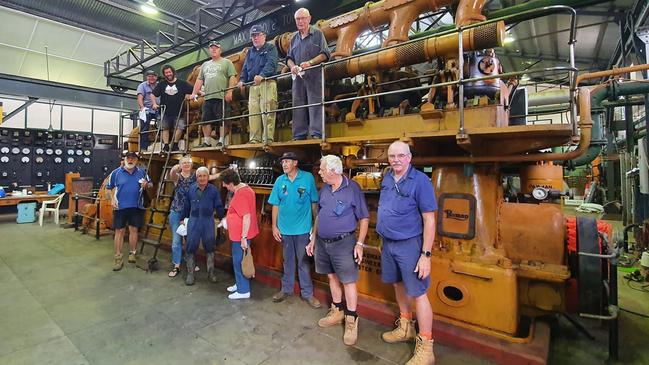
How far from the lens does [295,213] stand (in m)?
3.41

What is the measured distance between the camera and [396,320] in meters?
3.04

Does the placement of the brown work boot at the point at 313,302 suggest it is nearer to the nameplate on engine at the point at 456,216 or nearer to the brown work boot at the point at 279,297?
the brown work boot at the point at 279,297

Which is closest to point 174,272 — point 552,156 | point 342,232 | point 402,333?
point 342,232

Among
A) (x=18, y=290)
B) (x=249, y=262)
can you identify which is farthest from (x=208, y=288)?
(x=18, y=290)

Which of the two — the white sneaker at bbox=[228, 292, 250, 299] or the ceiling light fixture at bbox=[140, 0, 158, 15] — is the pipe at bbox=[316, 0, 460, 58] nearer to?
the white sneaker at bbox=[228, 292, 250, 299]

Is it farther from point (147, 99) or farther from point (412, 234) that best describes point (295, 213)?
point (147, 99)

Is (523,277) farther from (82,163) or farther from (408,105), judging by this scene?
(82,163)

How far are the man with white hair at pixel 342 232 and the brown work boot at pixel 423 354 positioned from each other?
58cm

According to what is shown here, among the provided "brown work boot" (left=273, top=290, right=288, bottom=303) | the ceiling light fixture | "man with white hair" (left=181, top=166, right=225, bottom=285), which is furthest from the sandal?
the ceiling light fixture

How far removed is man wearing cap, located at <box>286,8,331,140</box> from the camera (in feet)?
12.4

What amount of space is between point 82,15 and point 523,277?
1276cm

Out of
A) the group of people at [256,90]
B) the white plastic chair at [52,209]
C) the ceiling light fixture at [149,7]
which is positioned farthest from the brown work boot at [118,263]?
the ceiling light fixture at [149,7]

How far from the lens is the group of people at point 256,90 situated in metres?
3.86

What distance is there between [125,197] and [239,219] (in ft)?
7.86
